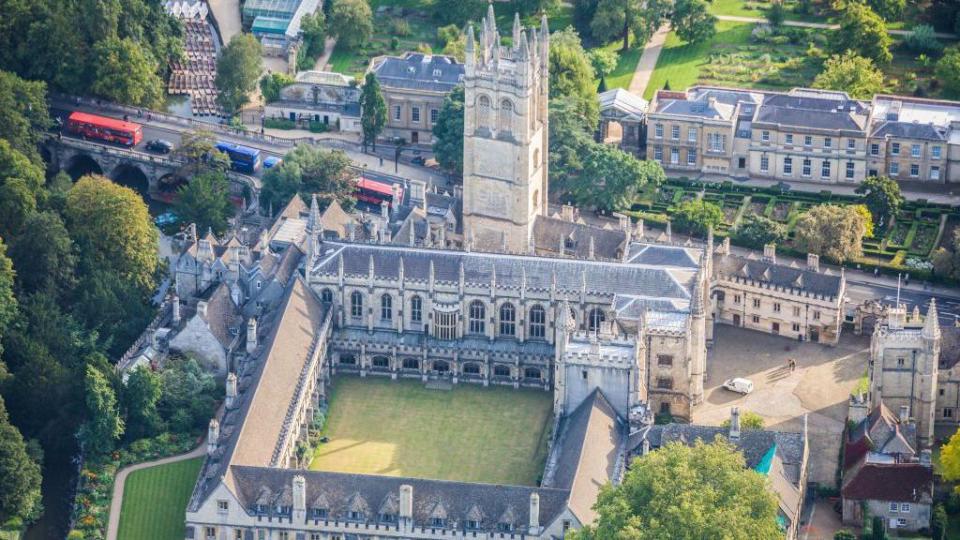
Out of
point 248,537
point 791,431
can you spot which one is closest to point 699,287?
point 791,431

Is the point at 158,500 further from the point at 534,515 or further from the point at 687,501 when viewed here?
the point at 687,501

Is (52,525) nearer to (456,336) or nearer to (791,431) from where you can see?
(456,336)

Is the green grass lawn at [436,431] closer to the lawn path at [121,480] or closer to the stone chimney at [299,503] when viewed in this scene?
the lawn path at [121,480]

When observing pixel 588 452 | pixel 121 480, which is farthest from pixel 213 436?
pixel 588 452

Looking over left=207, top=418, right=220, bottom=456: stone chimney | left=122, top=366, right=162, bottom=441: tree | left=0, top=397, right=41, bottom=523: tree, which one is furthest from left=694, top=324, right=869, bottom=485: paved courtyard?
left=0, top=397, right=41, bottom=523: tree

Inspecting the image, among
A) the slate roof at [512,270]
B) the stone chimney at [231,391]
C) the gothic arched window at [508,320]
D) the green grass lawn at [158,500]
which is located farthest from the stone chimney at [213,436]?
the gothic arched window at [508,320]
